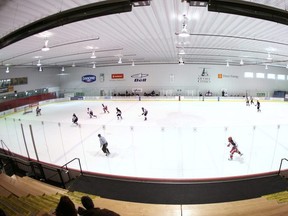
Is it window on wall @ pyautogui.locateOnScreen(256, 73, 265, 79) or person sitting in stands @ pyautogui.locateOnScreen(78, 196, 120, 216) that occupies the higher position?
window on wall @ pyautogui.locateOnScreen(256, 73, 265, 79)

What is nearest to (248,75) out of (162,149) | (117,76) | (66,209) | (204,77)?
(204,77)

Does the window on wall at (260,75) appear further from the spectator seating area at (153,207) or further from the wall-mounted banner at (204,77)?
the spectator seating area at (153,207)

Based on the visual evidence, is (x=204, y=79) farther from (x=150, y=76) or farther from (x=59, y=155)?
(x=59, y=155)

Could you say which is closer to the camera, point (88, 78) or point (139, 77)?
point (139, 77)

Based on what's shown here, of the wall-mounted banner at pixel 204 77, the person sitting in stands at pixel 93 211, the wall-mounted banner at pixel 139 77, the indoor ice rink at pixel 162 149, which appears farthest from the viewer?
the wall-mounted banner at pixel 139 77

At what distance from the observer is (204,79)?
87.8ft

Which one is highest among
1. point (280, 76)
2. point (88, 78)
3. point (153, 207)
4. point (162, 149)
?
point (88, 78)

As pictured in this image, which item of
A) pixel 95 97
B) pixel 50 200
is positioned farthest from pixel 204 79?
pixel 50 200

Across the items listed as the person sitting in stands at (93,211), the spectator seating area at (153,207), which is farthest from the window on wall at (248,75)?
the person sitting in stands at (93,211)

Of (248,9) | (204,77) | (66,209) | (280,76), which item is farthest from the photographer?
(204,77)

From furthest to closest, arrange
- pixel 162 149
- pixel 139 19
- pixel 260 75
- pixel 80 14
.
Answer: pixel 260 75
pixel 162 149
pixel 139 19
pixel 80 14

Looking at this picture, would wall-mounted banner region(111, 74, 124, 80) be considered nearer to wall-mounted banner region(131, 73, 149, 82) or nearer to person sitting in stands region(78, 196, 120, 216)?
wall-mounted banner region(131, 73, 149, 82)

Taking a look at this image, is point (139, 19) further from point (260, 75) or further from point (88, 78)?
point (260, 75)

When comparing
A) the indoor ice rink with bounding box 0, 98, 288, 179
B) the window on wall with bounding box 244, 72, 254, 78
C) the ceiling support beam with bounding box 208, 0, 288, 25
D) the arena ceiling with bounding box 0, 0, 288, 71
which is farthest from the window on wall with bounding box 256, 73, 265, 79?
the ceiling support beam with bounding box 208, 0, 288, 25
